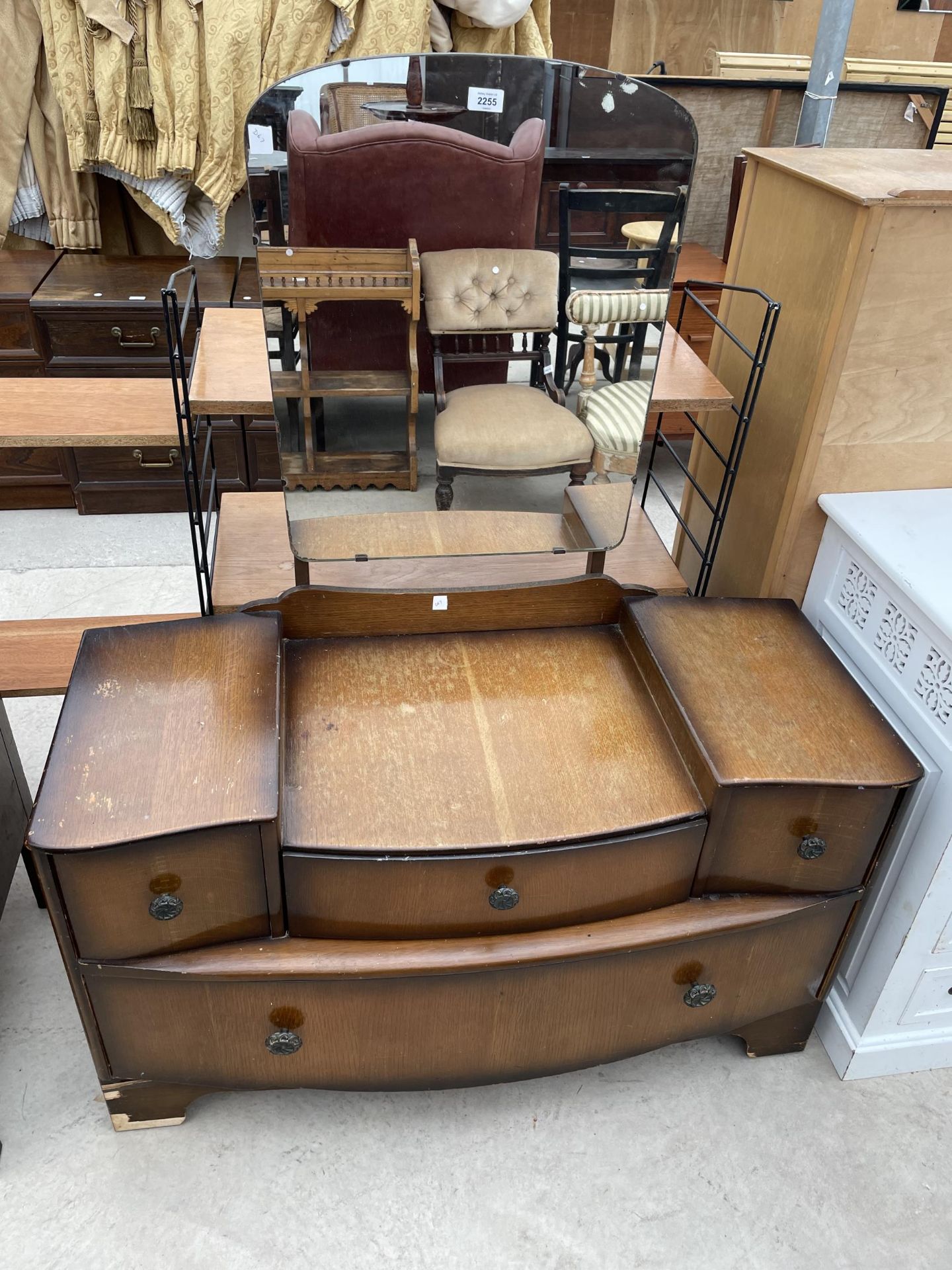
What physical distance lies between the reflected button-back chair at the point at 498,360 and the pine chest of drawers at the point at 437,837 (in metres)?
0.21

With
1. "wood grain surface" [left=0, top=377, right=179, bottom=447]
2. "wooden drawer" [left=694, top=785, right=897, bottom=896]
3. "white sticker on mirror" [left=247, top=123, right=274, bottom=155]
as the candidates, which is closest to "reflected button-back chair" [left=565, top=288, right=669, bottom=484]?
"white sticker on mirror" [left=247, top=123, right=274, bottom=155]

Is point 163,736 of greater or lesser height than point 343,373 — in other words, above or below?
below

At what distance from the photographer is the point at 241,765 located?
1.23 metres

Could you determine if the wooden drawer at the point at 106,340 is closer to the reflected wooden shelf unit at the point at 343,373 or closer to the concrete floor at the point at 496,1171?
the reflected wooden shelf unit at the point at 343,373

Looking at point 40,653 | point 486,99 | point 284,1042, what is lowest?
point 284,1042

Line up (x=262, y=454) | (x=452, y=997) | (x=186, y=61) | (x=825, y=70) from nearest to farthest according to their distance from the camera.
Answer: (x=452, y=997), (x=186, y=61), (x=825, y=70), (x=262, y=454)

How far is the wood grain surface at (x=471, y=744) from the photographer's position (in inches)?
48.3

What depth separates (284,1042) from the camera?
1.36 m

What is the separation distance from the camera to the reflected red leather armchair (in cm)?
122

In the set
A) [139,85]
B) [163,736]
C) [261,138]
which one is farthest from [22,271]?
[163,736]

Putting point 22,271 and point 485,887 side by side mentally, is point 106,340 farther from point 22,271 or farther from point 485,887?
point 485,887

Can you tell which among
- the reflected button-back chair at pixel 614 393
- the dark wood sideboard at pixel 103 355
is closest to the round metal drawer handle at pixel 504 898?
the reflected button-back chair at pixel 614 393

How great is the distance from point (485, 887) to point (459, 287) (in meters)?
0.80

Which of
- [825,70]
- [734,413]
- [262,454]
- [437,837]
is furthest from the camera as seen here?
[262,454]
